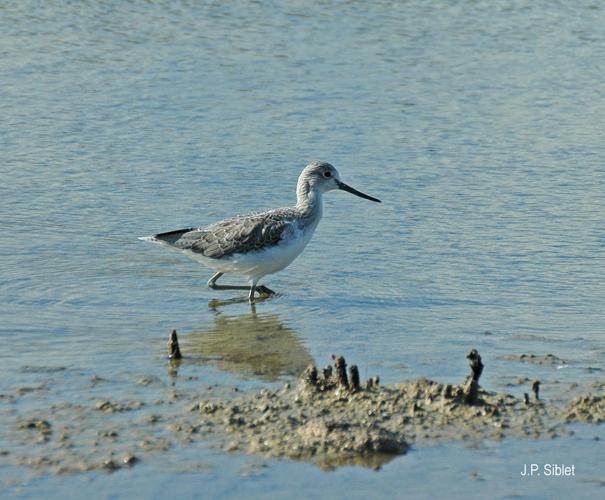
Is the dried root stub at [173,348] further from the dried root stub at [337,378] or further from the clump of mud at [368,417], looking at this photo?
the dried root stub at [337,378]

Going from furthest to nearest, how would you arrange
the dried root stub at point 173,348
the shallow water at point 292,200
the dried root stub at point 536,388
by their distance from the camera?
1. the dried root stub at point 173,348
2. the shallow water at point 292,200
3. the dried root stub at point 536,388

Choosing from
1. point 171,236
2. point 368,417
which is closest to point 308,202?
point 171,236

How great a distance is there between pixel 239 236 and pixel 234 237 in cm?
4

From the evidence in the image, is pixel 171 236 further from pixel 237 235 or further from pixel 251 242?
pixel 251 242

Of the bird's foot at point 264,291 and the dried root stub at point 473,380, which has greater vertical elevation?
the bird's foot at point 264,291

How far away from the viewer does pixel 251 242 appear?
9.73 m

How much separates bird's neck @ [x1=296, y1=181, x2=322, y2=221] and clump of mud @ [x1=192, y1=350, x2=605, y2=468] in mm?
3088

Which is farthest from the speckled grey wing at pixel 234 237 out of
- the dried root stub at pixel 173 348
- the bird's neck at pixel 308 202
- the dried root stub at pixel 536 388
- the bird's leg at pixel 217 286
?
the dried root stub at pixel 536 388

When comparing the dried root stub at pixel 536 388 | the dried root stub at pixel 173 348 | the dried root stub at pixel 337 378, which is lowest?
the dried root stub at pixel 536 388

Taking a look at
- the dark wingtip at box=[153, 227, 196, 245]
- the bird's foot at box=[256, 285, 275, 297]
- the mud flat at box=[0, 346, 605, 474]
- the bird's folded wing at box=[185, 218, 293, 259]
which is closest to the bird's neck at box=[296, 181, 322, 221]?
the bird's folded wing at box=[185, 218, 293, 259]

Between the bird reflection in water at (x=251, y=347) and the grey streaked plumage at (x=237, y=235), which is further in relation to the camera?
the grey streaked plumage at (x=237, y=235)

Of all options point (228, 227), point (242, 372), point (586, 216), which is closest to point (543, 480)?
point (242, 372)

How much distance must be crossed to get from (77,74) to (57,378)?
9.09 metres

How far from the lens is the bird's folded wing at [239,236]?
970 centimetres
